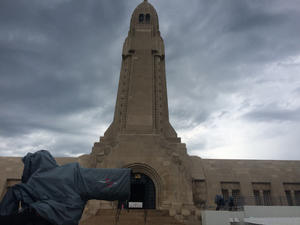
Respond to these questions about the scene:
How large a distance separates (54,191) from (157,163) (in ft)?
46.7

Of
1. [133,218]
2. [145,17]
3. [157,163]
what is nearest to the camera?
[133,218]

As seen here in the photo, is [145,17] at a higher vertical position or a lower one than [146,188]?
higher

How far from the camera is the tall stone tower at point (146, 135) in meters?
17.0

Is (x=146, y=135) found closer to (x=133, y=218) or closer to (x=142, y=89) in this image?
(x=142, y=89)

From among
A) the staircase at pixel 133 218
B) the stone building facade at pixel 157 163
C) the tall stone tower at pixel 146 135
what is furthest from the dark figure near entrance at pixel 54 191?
the tall stone tower at pixel 146 135

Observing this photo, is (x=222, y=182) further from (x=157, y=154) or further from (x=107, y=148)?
(x=107, y=148)

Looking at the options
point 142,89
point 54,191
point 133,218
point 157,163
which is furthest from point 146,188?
point 54,191

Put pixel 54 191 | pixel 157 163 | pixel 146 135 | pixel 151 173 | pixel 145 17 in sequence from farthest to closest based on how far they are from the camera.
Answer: pixel 145 17, pixel 146 135, pixel 157 163, pixel 151 173, pixel 54 191

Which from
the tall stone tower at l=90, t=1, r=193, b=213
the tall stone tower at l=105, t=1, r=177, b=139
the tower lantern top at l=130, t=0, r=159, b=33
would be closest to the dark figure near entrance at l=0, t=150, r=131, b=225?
the tall stone tower at l=90, t=1, r=193, b=213

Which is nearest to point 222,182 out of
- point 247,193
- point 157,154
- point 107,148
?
point 247,193

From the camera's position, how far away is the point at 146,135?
19.0 metres

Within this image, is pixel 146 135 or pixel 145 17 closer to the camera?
pixel 146 135

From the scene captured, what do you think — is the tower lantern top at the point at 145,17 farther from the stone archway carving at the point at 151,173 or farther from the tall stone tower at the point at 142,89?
the stone archway carving at the point at 151,173

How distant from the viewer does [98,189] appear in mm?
4242
